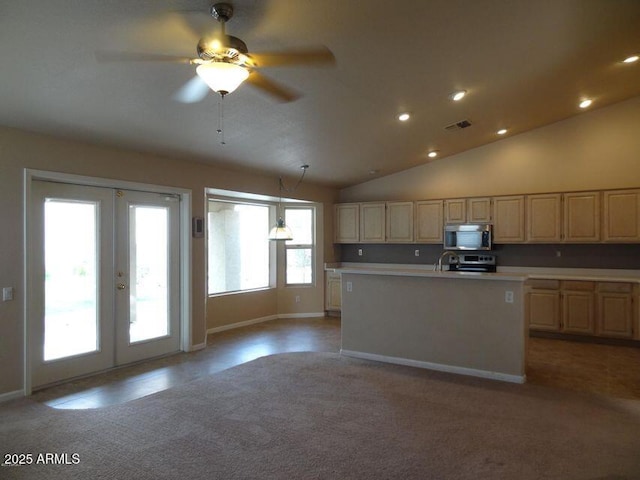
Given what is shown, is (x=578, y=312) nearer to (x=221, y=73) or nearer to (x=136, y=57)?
(x=221, y=73)

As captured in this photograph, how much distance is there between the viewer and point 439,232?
22.9ft

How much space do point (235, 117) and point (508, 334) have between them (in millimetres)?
3506

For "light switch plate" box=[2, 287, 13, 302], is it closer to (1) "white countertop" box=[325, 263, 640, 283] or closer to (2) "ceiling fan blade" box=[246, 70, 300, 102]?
(2) "ceiling fan blade" box=[246, 70, 300, 102]

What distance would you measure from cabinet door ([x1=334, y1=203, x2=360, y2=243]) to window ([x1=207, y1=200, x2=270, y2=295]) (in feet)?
4.43

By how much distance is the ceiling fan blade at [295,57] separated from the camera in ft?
10.0

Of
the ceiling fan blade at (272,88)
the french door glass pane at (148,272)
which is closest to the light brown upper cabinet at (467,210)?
the ceiling fan blade at (272,88)

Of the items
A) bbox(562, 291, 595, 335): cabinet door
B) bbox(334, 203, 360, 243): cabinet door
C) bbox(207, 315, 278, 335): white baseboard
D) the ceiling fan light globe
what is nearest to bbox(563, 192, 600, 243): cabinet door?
bbox(562, 291, 595, 335): cabinet door

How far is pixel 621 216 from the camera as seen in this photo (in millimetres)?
5684

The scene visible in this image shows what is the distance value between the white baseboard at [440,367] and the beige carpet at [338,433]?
5.8 inches

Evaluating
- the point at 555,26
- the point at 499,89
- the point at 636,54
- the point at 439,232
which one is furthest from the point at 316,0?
the point at 439,232

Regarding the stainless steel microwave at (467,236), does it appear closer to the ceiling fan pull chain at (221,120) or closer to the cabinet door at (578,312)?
the cabinet door at (578,312)

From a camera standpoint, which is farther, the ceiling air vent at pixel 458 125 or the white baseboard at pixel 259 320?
the white baseboard at pixel 259 320

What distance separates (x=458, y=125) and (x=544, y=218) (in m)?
2.04

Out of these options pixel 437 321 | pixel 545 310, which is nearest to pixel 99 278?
pixel 437 321
